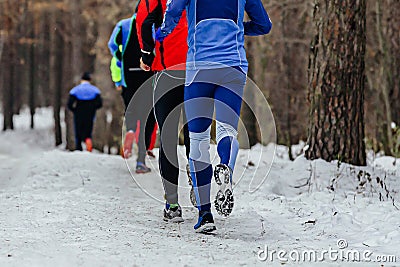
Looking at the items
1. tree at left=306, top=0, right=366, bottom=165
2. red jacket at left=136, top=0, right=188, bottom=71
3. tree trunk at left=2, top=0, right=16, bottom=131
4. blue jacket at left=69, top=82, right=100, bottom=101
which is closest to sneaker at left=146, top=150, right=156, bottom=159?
tree at left=306, top=0, right=366, bottom=165

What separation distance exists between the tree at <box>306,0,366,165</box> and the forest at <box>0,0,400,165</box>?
0.04 ft

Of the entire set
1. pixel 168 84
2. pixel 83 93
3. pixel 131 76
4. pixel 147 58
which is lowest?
pixel 83 93

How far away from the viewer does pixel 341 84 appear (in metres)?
7.29

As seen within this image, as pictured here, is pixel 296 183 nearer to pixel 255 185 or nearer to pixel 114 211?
pixel 255 185

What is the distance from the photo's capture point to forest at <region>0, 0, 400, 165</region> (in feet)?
24.0

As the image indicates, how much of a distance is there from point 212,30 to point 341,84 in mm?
3037

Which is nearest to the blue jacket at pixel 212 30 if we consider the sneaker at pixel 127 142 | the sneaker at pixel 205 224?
the sneaker at pixel 205 224

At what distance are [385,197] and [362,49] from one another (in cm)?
206

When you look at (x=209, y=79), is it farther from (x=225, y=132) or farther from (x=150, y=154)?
(x=150, y=154)

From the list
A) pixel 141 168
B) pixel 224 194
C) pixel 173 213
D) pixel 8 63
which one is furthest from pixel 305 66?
pixel 8 63

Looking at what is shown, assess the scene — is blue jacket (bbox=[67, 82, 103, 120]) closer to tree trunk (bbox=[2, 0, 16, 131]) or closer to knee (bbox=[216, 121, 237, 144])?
knee (bbox=[216, 121, 237, 144])

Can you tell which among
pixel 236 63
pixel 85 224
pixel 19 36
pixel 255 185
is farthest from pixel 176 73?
pixel 19 36

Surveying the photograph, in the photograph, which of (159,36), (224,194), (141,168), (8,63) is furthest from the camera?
(8,63)

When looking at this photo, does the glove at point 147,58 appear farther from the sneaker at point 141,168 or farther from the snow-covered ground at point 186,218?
the sneaker at point 141,168
